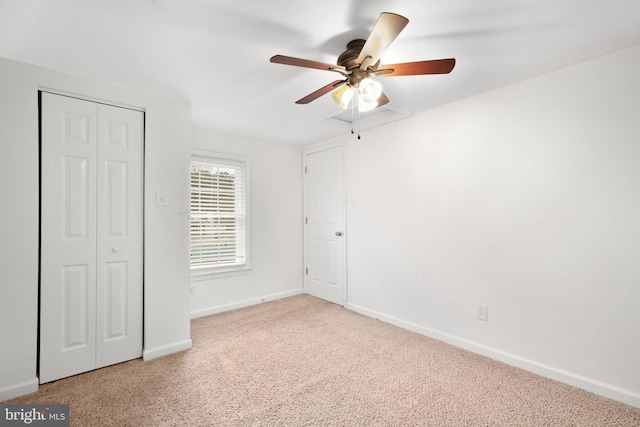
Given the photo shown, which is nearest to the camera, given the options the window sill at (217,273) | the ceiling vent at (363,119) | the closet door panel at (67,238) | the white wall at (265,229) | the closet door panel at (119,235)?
the closet door panel at (67,238)

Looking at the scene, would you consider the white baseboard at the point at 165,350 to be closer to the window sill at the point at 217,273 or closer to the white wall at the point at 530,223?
the window sill at the point at 217,273

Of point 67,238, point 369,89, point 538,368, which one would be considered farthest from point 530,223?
point 67,238

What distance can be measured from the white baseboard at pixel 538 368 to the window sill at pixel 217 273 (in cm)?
204

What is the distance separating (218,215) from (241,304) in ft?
4.03

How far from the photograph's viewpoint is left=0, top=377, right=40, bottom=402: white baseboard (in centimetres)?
190

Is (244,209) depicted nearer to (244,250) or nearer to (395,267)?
(244,250)

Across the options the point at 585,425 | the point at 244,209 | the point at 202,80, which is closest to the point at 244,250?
the point at 244,209

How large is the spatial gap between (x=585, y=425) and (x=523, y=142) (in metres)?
1.94

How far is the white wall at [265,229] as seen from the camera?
363 centimetres

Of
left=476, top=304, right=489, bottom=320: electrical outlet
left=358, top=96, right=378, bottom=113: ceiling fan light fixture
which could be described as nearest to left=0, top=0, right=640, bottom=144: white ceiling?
left=358, top=96, right=378, bottom=113: ceiling fan light fixture

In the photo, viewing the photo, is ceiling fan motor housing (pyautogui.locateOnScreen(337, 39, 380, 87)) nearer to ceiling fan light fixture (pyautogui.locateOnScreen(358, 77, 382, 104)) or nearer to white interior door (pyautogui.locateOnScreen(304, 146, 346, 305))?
ceiling fan light fixture (pyautogui.locateOnScreen(358, 77, 382, 104))

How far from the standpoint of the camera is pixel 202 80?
7.47ft

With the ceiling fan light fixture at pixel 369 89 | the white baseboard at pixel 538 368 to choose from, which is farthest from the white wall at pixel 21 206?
the white baseboard at pixel 538 368

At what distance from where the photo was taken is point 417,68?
166 centimetres
